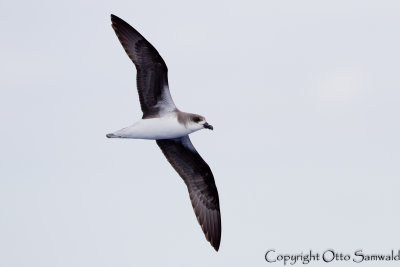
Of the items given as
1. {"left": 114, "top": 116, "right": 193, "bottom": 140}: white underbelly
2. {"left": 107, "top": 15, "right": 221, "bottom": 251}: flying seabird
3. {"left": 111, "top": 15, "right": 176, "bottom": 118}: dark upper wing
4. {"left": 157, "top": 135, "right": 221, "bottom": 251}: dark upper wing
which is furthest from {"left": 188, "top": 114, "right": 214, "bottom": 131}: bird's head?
{"left": 157, "top": 135, "right": 221, "bottom": 251}: dark upper wing

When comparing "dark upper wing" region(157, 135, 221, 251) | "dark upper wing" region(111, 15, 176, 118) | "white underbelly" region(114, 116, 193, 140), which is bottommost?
"dark upper wing" region(157, 135, 221, 251)

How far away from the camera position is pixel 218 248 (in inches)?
946

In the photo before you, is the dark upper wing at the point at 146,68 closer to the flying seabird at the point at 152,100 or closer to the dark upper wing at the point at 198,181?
the flying seabird at the point at 152,100

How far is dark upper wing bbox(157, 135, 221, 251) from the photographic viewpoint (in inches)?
929

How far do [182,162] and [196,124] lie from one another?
210cm

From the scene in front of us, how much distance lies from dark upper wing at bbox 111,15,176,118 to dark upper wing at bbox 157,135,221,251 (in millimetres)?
1854

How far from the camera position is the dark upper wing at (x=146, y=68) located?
70.7 ft

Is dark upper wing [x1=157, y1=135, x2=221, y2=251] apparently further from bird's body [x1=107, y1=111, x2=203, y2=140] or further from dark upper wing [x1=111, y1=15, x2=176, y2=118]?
dark upper wing [x1=111, y1=15, x2=176, y2=118]

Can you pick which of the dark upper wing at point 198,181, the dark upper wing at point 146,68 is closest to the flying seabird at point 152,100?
the dark upper wing at point 146,68

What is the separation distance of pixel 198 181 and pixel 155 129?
293cm

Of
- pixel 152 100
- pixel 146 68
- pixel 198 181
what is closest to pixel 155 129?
pixel 152 100

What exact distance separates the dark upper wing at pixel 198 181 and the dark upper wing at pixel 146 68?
1.85m

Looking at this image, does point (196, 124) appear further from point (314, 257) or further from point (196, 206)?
point (314, 257)

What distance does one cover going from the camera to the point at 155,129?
21938 millimetres
